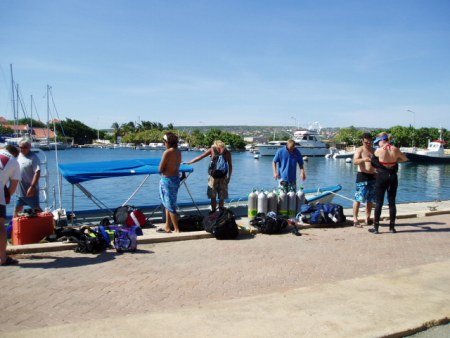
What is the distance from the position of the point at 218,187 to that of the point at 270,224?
1805 millimetres

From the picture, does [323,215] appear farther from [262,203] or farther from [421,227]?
[421,227]

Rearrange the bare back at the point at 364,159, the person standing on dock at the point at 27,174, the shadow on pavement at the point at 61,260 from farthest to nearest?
Result: the bare back at the point at 364,159, the person standing on dock at the point at 27,174, the shadow on pavement at the point at 61,260

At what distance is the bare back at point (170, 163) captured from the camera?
26.1ft

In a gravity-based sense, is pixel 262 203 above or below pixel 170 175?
below

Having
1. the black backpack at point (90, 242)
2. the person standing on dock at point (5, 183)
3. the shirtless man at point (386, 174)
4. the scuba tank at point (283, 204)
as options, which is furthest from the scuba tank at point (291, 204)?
the person standing on dock at point (5, 183)

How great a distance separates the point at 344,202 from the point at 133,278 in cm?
1941

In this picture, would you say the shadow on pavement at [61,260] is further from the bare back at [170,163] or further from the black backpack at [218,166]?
the black backpack at [218,166]

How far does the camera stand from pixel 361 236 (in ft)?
27.5

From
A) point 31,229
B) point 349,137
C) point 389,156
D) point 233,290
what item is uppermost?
point 389,156

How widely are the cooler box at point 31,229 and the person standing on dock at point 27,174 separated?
1.07 metres

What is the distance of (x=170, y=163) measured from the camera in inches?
315

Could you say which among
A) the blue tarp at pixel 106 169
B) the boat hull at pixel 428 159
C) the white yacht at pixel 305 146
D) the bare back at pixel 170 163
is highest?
the bare back at pixel 170 163

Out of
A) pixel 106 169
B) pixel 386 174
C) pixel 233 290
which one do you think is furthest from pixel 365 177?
pixel 106 169

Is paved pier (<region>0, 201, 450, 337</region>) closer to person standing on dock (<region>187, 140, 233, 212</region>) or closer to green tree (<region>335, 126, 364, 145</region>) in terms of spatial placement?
person standing on dock (<region>187, 140, 233, 212</region>)
